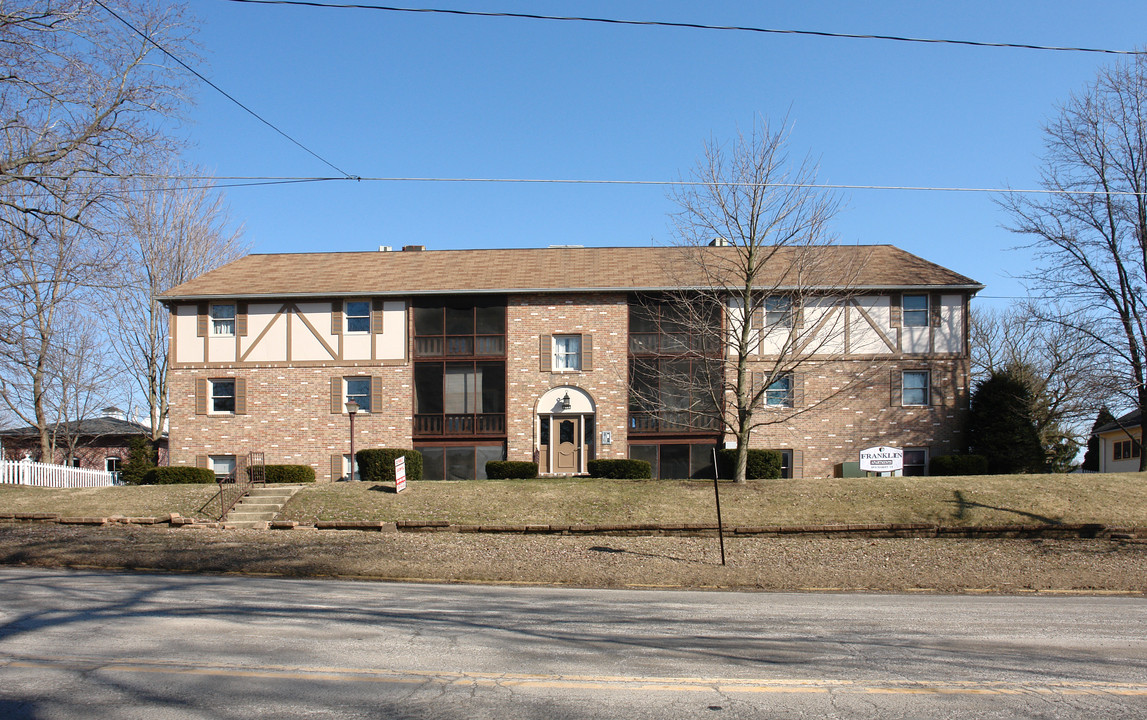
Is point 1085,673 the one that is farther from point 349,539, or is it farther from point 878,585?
point 349,539

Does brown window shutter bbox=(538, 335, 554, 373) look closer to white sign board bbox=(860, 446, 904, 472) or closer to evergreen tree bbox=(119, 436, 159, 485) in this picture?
white sign board bbox=(860, 446, 904, 472)

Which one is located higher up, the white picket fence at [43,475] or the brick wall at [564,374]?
the brick wall at [564,374]

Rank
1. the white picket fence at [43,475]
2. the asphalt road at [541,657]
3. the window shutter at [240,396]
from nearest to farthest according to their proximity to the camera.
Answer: the asphalt road at [541,657]
the white picket fence at [43,475]
the window shutter at [240,396]

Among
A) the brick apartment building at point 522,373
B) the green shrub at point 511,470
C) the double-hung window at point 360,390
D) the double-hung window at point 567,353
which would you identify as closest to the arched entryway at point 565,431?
the brick apartment building at point 522,373

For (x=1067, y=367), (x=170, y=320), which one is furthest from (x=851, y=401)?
(x=170, y=320)

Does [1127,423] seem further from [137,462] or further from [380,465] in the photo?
[137,462]

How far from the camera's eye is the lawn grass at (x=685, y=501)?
20672 mm

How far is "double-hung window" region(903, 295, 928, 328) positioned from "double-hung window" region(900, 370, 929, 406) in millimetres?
1802

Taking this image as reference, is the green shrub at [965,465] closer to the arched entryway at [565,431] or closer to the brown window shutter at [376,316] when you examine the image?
the arched entryway at [565,431]

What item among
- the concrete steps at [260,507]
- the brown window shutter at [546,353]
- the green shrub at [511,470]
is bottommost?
the concrete steps at [260,507]

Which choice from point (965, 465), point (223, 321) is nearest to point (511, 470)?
point (223, 321)

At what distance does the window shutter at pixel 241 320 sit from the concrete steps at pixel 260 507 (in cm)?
936

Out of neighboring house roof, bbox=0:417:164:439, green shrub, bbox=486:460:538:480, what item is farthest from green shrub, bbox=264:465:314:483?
neighboring house roof, bbox=0:417:164:439

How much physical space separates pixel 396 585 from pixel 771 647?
739 cm
